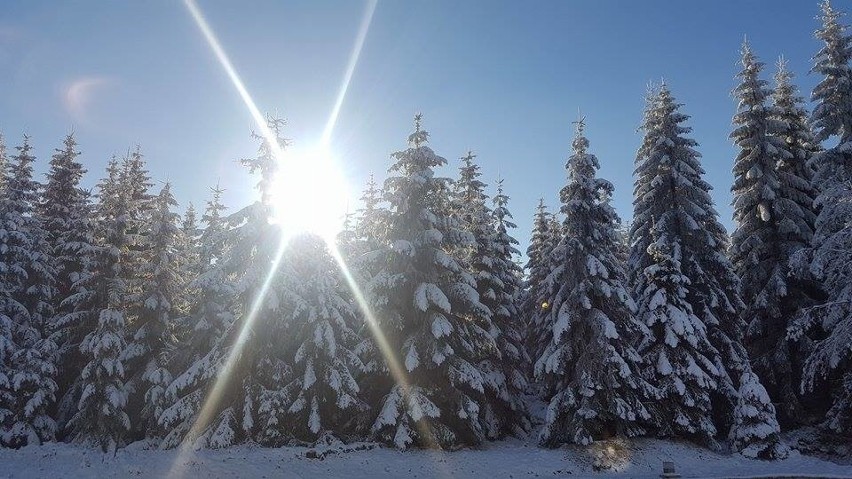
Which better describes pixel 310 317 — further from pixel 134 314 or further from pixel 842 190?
pixel 842 190

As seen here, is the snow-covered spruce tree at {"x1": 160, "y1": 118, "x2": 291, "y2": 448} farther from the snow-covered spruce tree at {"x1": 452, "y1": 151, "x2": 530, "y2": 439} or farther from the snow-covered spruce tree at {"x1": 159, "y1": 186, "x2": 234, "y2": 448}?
the snow-covered spruce tree at {"x1": 452, "y1": 151, "x2": 530, "y2": 439}

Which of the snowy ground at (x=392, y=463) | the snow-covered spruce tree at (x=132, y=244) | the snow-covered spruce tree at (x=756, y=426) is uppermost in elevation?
the snow-covered spruce tree at (x=132, y=244)

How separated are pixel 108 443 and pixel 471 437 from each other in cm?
1614

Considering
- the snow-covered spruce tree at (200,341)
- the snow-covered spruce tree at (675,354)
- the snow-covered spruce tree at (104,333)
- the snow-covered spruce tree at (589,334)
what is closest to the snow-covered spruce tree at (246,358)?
the snow-covered spruce tree at (200,341)

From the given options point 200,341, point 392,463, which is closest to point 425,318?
point 392,463

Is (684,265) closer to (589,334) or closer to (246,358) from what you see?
(589,334)

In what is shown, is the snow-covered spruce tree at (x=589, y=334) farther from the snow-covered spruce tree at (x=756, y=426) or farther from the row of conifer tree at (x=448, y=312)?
the snow-covered spruce tree at (x=756, y=426)

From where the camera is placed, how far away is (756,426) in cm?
2264

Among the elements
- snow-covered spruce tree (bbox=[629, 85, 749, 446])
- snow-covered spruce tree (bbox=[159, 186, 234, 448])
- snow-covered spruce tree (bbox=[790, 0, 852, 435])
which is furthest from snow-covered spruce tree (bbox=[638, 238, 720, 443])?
snow-covered spruce tree (bbox=[159, 186, 234, 448])

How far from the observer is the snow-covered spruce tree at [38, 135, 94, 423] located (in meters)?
A: 28.0

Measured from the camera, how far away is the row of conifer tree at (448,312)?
22.1m

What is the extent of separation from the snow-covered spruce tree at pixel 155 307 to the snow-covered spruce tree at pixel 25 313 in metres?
3.73

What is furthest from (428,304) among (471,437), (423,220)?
(471,437)

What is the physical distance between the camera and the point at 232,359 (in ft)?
71.3
